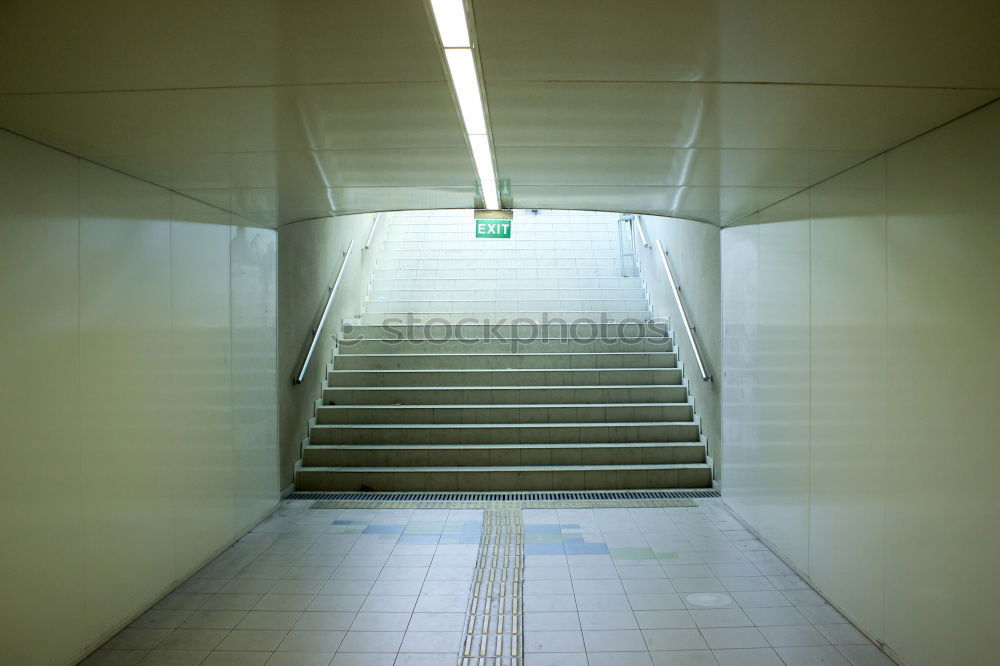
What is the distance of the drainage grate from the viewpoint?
6141 mm

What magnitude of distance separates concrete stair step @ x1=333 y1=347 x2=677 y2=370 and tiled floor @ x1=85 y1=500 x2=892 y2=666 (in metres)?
2.77

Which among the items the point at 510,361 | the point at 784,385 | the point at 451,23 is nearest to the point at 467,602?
the point at 784,385

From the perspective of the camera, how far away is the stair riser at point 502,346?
27.3ft

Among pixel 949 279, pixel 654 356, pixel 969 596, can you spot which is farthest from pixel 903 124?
pixel 654 356

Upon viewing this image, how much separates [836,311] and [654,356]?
4.28 metres

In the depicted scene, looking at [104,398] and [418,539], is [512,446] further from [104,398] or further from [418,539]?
[104,398]

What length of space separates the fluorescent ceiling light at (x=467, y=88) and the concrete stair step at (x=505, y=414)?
4290mm

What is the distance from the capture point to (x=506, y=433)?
697 centimetres

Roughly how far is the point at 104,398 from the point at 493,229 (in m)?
3.86

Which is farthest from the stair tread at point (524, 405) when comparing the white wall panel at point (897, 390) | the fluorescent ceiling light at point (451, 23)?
the fluorescent ceiling light at point (451, 23)

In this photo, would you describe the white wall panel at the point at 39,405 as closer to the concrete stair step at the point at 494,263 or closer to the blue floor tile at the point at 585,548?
the blue floor tile at the point at 585,548

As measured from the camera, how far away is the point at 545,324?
29.7 ft

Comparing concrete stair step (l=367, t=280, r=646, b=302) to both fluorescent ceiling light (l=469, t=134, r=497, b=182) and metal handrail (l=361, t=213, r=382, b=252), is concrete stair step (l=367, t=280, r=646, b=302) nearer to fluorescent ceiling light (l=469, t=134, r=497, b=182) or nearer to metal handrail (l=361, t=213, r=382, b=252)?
metal handrail (l=361, t=213, r=382, b=252)

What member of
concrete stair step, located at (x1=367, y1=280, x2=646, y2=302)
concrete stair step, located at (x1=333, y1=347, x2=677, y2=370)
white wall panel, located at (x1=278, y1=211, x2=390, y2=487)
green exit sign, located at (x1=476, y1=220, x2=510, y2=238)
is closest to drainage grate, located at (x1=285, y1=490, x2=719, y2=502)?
white wall panel, located at (x1=278, y1=211, x2=390, y2=487)
